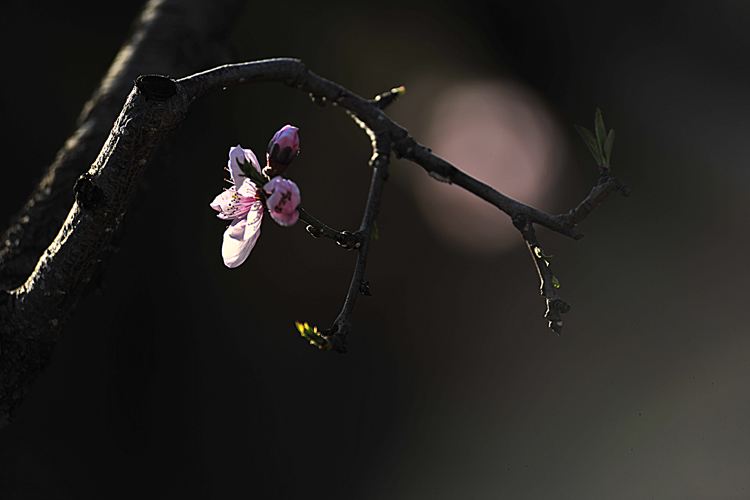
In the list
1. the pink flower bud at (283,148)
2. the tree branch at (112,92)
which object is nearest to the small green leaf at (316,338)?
the pink flower bud at (283,148)

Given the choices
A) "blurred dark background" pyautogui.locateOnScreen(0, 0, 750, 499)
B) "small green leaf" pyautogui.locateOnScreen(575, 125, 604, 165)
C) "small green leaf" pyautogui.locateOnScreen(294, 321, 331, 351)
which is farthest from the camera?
"blurred dark background" pyautogui.locateOnScreen(0, 0, 750, 499)

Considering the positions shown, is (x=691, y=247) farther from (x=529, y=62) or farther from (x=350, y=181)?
(x=350, y=181)

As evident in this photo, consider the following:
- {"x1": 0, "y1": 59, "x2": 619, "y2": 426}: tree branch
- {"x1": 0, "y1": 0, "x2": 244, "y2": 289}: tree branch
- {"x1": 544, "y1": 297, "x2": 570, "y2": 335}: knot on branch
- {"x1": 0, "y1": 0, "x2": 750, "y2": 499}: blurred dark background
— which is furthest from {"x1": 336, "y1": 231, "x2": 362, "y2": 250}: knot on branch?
{"x1": 0, "y1": 0, "x2": 750, "y2": 499}: blurred dark background

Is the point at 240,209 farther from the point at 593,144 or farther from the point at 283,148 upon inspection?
the point at 593,144

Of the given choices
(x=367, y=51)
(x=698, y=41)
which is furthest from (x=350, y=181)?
(x=698, y=41)

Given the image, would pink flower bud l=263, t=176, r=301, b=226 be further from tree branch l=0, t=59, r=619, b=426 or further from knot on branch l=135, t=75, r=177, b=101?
knot on branch l=135, t=75, r=177, b=101
